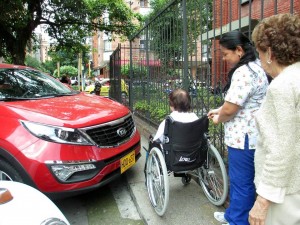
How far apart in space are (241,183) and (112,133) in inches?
61.7

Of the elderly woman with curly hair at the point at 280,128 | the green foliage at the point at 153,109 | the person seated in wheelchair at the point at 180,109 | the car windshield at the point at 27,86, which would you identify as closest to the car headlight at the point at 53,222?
the elderly woman with curly hair at the point at 280,128

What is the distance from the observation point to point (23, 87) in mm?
3848

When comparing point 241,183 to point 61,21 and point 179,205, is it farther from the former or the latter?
point 61,21

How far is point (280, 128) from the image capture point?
4.32 feet

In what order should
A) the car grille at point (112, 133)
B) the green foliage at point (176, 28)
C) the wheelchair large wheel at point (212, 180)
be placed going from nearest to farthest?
the wheelchair large wheel at point (212, 180)
the car grille at point (112, 133)
the green foliage at point (176, 28)

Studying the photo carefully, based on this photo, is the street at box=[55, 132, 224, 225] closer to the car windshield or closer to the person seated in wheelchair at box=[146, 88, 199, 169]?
the person seated in wheelchair at box=[146, 88, 199, 169]

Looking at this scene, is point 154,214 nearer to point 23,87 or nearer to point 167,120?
point 167,120

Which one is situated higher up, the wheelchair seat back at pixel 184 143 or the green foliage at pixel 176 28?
the green foliage at pixel 176 28

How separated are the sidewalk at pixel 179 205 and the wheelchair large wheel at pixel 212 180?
0.34 ft

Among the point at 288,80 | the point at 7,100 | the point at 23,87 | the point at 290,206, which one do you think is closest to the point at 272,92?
the point at 288,80

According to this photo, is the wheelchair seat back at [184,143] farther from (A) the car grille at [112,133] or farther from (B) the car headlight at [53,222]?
(B) the car headlight at [53,222]

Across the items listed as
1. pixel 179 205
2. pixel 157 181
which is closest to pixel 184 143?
pixel 157 181

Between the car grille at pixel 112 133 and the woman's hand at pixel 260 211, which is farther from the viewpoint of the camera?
the car grille at pixel 112 133

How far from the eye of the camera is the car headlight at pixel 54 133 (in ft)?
9.37
